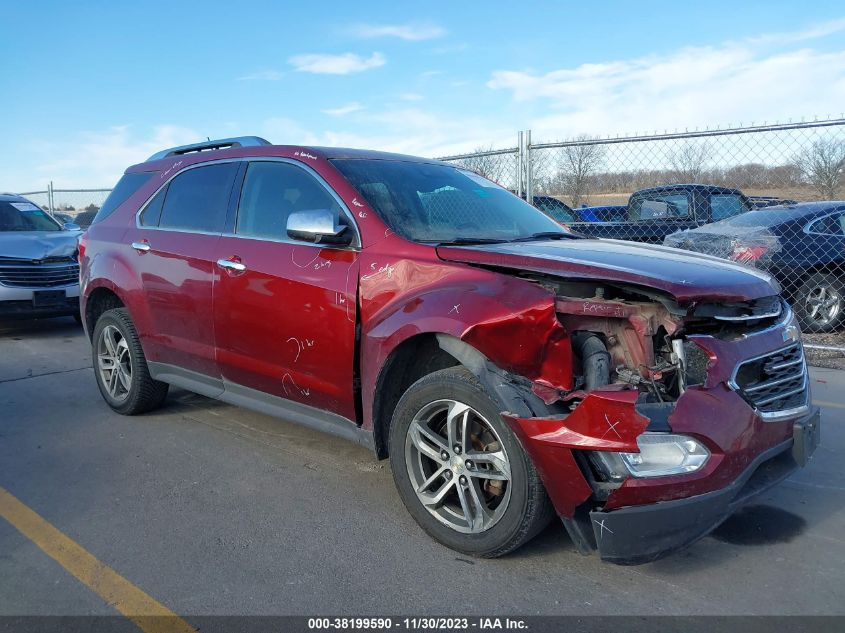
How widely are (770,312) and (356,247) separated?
195 cm

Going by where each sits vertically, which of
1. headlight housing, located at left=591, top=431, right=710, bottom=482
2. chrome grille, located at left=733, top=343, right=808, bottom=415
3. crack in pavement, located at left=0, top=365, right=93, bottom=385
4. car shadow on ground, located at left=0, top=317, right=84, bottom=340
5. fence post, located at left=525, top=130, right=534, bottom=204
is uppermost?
fence post, located at left=525, top=130, right=534, bottom=204

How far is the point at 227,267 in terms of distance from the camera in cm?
416

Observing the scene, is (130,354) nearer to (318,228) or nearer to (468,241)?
(318,228)

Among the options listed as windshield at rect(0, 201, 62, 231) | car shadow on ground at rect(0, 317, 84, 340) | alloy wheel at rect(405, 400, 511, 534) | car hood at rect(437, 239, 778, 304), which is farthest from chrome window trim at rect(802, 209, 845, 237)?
windshield at rect(0, 201, 62, 231)

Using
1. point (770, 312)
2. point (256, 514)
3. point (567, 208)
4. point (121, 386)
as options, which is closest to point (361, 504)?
point (256, 514)

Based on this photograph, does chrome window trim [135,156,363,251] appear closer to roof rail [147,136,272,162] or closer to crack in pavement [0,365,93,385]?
roof rail [147,136,272,162]

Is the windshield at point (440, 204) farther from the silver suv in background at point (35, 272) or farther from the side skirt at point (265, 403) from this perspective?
the silver suv in background at point (35, 272)

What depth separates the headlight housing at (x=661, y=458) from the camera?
2625 mm

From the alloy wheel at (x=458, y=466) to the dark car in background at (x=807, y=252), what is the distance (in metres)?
5.12

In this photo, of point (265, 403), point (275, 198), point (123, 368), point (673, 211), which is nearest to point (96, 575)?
point (265, 403)

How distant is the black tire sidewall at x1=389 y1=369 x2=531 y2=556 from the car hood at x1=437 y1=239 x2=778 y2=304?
1.83 ft

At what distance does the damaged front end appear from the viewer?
8.54 feet

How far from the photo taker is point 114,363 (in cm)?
534

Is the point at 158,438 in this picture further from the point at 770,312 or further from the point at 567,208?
the point at 567,208
